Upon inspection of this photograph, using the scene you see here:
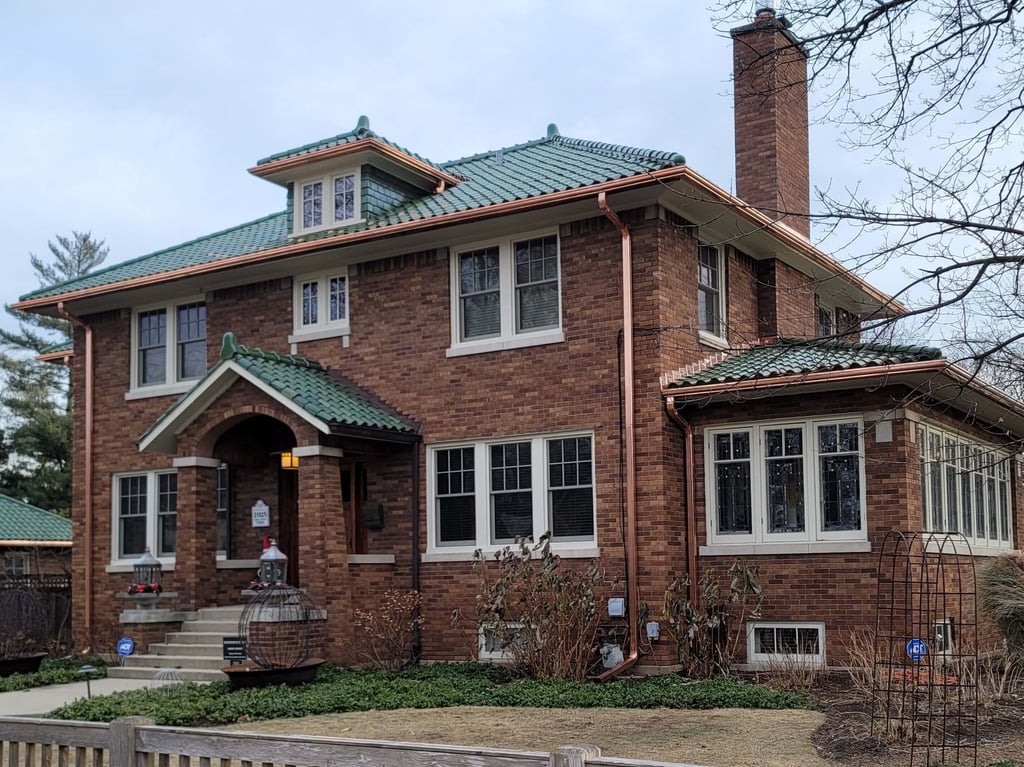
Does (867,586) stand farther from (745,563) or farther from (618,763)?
(618,763)

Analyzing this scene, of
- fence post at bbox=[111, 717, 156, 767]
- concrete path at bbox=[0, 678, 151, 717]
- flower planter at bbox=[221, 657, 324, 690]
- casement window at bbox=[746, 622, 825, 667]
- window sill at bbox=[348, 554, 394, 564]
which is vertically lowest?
concrete path at bbox=[0, 678, 151, 717]

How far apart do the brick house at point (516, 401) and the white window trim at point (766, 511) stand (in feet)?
0.10

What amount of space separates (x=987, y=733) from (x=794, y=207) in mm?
11040

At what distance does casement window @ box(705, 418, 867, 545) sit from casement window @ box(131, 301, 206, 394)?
8.70m

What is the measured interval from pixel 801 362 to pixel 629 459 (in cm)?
244

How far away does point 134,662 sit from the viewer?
674 inches

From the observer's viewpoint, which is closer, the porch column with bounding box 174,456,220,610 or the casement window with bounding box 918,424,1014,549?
the casement window with bounding box 918,424,1014,549

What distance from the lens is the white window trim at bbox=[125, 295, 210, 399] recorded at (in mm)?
19672

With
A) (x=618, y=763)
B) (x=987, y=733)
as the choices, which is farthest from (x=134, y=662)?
(x=618, y=763)

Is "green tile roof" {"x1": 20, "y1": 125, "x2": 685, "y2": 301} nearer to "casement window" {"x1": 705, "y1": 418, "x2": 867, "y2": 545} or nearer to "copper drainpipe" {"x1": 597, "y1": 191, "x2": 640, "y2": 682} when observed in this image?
"copper drainpipe" {"x1": 597, "y1": 191, "x2": 640, "y2": 682}

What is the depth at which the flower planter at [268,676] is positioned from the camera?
13.9m

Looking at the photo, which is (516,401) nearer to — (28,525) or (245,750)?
(245,750)

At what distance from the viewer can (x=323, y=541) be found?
16.0m

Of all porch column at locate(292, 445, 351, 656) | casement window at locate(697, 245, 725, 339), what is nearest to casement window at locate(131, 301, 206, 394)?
porch column at locate(292, 445, 351, 656)
